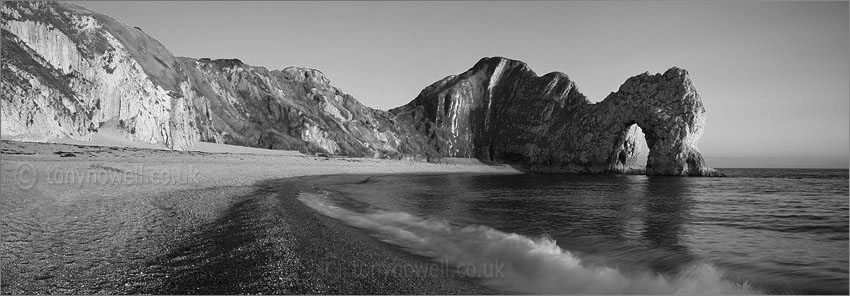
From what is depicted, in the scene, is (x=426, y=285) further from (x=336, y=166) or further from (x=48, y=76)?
(x=336, y=166)

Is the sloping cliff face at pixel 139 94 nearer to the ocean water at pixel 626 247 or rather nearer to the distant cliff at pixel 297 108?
the distant cliff at pixel 297 108

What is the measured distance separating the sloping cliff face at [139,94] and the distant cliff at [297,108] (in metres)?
0.18

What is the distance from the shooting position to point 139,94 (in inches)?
2099

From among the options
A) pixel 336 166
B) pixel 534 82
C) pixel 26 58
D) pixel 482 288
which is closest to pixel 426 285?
pixel 482 288

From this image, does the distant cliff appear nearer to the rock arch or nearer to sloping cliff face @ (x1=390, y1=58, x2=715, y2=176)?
the rock arch

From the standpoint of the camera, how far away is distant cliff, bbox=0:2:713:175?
41094 millimetres

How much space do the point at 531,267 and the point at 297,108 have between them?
104416mm

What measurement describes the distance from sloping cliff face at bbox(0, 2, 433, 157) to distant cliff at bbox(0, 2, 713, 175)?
0.60ft

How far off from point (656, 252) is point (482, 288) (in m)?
7.36

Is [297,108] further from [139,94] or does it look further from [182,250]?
[182,250]

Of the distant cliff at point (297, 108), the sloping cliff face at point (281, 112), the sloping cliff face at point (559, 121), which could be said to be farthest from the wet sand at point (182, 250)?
the sloping cliff face at point (559, 121)

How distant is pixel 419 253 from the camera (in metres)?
10.8

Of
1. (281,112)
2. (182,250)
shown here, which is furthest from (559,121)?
(182,250)

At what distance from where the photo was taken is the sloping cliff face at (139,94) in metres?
37.0
